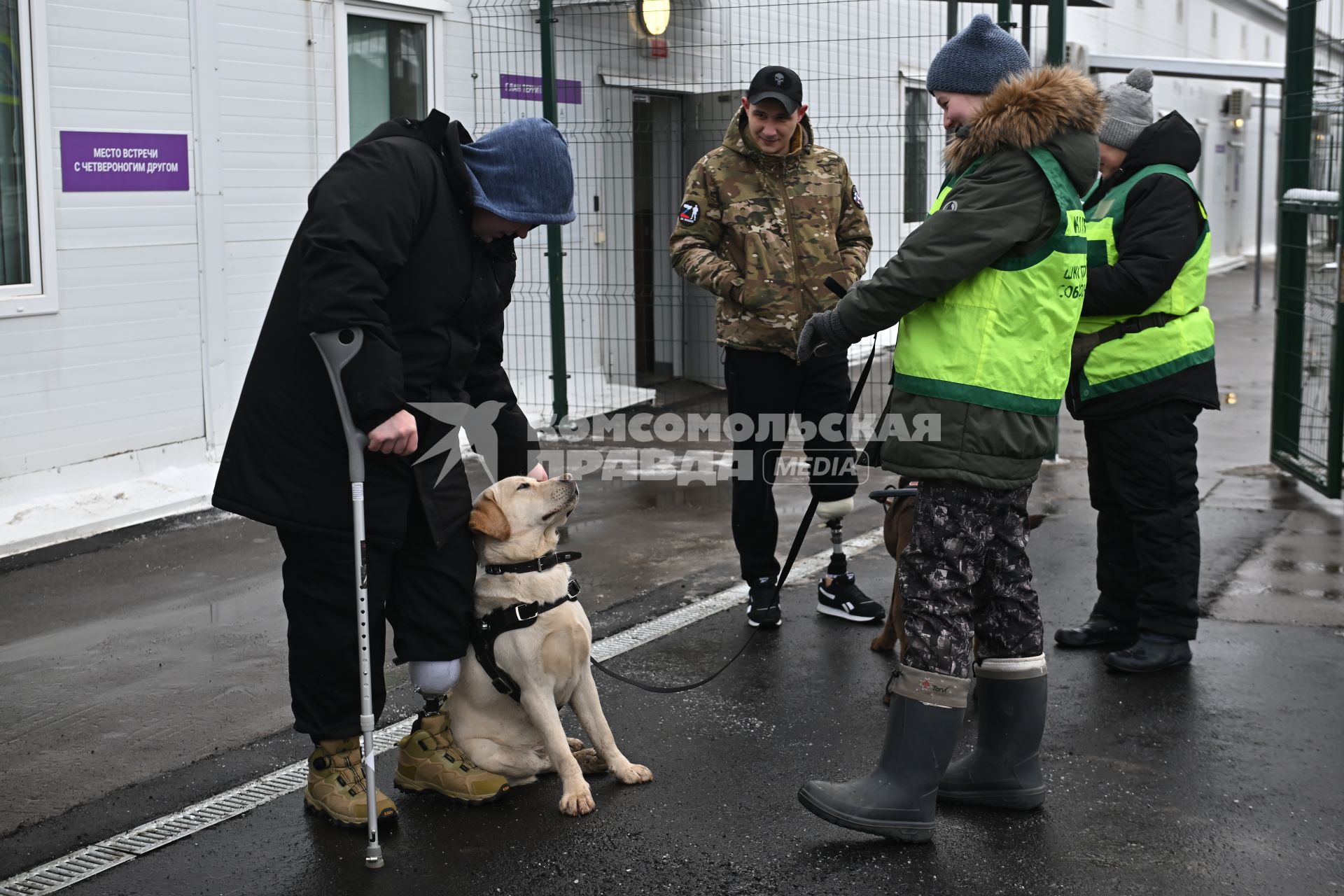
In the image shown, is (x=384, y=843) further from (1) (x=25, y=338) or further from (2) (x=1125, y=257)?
(1) (x=25, y=338)

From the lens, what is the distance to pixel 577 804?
3834 mm

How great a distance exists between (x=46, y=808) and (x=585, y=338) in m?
7.47

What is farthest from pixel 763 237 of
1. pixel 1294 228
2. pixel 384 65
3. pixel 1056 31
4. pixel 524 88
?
pixel 524 88

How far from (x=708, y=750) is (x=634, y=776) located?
379 millimetres

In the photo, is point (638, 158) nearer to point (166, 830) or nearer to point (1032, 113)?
point (1032, 113)

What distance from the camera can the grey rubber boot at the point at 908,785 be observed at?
363cm

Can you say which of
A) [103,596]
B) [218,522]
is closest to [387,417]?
[103,596]

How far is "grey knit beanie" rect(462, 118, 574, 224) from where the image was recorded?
3.71m

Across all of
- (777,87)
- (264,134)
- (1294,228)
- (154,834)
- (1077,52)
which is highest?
(1077,52)

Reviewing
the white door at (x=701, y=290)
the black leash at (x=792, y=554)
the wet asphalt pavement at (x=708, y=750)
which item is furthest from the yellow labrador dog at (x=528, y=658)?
the white door at (x=701, y=290)

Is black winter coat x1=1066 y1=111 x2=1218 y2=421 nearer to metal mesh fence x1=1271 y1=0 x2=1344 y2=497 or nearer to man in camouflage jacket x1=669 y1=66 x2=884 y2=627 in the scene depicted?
man in camouflage jacket x1=669 y1=66 x2=884 y2=627

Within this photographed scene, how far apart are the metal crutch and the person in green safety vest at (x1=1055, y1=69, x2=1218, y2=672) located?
8.85ft

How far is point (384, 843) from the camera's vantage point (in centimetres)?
371

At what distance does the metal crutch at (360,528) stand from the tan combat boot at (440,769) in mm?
348
